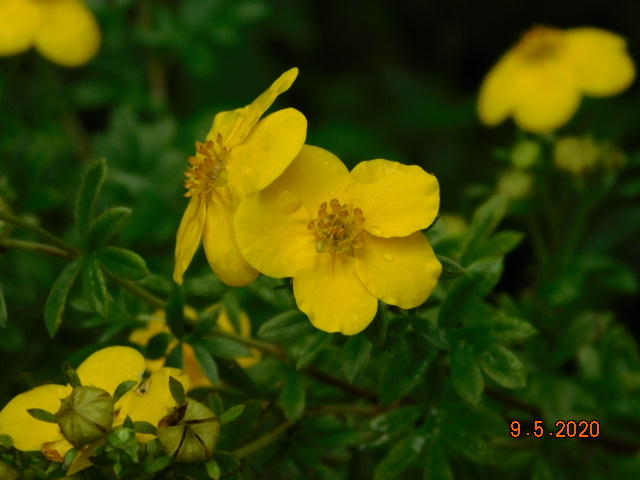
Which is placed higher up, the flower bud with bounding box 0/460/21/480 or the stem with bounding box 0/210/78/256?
the stem with bounding box 0/210/78/256

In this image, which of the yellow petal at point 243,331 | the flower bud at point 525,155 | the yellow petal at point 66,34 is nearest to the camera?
the yellow petal at point 243,331

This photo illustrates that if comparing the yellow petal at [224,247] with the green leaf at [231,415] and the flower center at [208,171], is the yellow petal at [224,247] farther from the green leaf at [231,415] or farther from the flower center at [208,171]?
the green leaf at [231,415]

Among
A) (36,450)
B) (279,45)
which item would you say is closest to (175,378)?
(36,450)

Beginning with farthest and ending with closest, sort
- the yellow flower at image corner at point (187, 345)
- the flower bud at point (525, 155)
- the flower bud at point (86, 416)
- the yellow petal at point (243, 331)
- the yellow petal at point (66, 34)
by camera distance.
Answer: the yellow petal at point (66, 34) < the flower bud at point (525, 155) < the yellow petal at point (243, 331) < the yellow flower at image corner at point (187, 345) < the flower bud at point (86, 416)

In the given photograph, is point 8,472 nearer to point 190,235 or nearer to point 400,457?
point 190,235

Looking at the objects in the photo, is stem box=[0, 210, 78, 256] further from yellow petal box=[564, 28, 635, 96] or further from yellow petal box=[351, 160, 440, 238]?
yellow petal box=[564, 28, 635, 96]
